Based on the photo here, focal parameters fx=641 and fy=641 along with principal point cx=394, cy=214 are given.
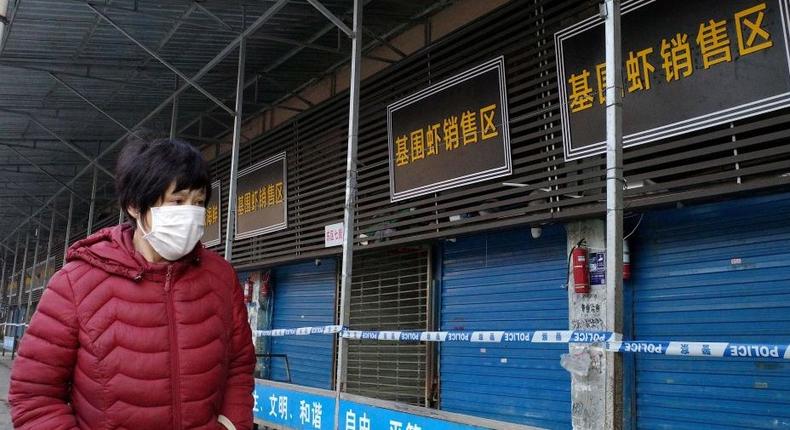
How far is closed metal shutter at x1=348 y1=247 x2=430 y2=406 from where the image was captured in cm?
852

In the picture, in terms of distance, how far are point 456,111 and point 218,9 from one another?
3.90m

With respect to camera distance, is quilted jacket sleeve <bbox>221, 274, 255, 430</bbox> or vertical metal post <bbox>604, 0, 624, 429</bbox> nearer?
quilted jacket sleeve <bbox>221, 274, 255, 430</bbox>

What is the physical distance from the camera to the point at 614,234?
3617 mm

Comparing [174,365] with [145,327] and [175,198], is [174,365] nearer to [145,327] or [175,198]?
[145,327]

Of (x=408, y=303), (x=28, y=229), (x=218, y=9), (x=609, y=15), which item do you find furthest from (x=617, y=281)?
(x=28, y=229)

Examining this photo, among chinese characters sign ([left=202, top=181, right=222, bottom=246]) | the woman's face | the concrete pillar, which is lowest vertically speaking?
the concrete pillar

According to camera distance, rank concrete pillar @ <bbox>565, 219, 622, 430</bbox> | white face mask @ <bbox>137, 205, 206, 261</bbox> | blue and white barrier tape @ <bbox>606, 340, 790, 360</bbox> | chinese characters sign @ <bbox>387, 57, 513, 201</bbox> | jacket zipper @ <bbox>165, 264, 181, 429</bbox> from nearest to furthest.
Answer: jacket zipper @ <bbox>165, 264, 181, 429</bbox> → white face mask @ <bbox>137, 205, 206, 261</bbox> → blue and white barrier tape @ <bbox>606, 340, 790, 360</bbox> → concrete pillar @ <bbox>565, 219, 622, 430</bbox> → chinese characters sign @ <bbox>387, 57, 513, 201</bbox>

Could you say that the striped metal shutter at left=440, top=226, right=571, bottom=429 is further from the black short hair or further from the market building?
the black short hair

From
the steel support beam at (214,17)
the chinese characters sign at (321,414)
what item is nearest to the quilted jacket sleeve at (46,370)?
the chinese characters sign at (321,414)

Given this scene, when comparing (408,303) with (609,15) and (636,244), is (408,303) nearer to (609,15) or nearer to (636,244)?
(636,244)

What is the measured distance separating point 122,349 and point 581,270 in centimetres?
499

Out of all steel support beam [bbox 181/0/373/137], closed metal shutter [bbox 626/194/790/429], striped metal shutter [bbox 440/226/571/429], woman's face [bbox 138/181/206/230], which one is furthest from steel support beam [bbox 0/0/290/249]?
woman's face [bbox 138/181/206/230]

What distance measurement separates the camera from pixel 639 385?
5.86 meters

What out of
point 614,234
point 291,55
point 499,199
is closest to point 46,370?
point 614,234
